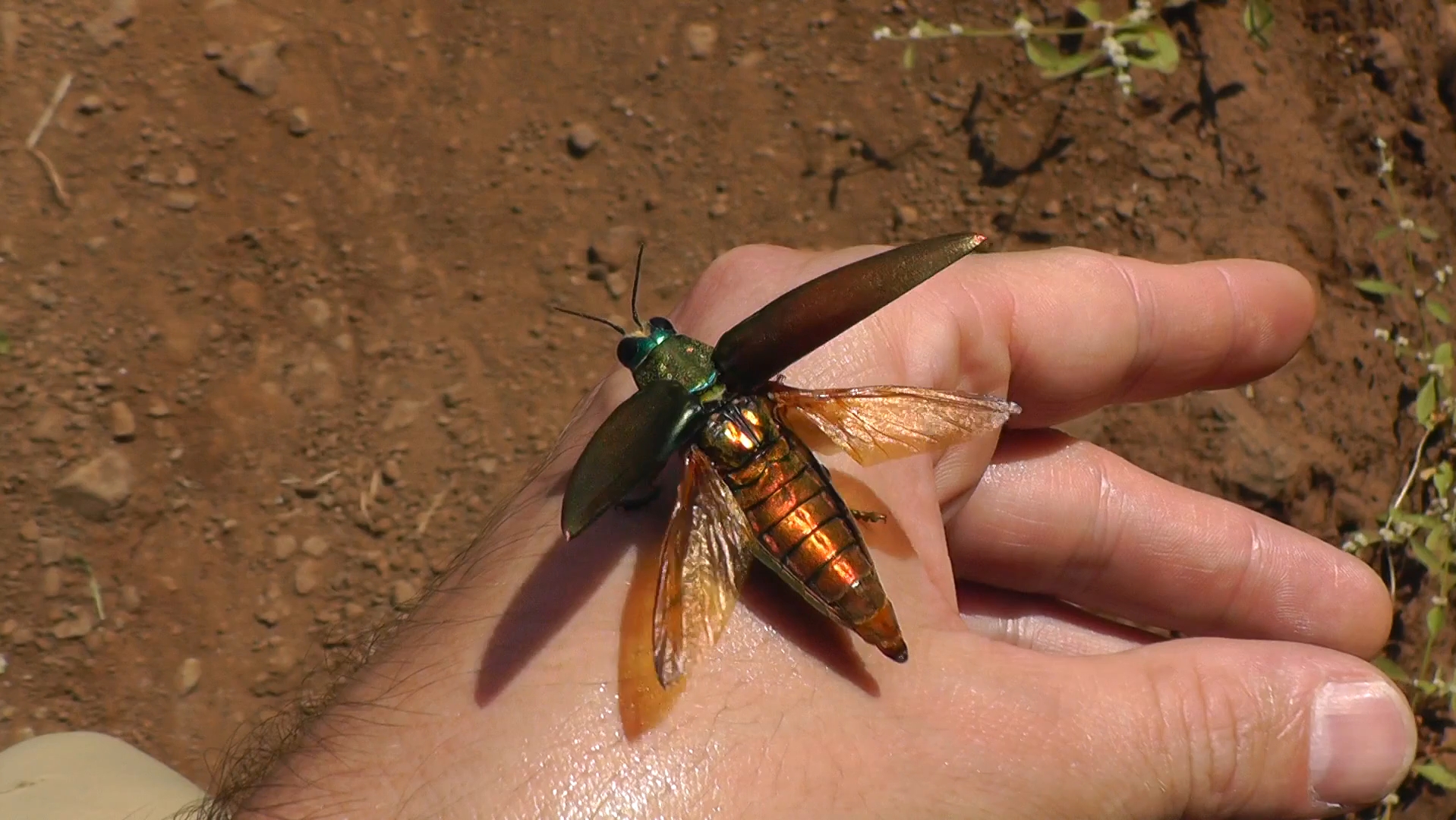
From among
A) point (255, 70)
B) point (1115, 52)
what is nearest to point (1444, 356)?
point (1115, 52)

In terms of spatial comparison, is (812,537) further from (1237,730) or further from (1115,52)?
(1115,52)

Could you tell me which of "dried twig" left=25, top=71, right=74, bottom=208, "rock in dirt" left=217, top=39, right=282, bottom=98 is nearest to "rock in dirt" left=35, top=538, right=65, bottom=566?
"dried twig" left=25, top=71, right=74, bottom=208

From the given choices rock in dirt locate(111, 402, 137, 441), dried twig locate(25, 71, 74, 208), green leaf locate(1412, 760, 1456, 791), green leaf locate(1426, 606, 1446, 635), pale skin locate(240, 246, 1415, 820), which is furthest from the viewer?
dried twig locate(25, 71, 74, 208)

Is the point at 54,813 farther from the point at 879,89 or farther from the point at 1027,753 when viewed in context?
the point at 879,89

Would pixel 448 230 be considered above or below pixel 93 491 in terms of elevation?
above

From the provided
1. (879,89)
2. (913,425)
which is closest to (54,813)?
(913,425)

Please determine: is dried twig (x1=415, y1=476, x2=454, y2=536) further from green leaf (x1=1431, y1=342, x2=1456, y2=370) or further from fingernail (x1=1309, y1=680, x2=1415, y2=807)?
green leaf (x1=1431, y1=342, x2=1456, y2=370)
